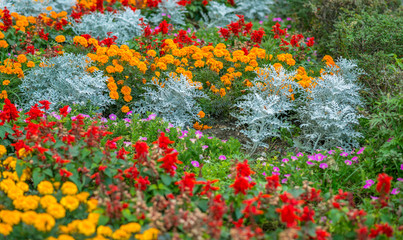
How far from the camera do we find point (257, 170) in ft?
11.6

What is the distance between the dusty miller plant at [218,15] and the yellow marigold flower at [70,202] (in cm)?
532

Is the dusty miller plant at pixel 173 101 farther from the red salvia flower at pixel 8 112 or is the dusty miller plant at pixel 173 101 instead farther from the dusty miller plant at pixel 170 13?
the dusty miller plant at pixel 170 13

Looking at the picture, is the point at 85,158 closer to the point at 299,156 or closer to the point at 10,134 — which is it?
the point at 10,134

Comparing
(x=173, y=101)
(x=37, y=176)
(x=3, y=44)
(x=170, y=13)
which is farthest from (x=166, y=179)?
(x=170, y=13)

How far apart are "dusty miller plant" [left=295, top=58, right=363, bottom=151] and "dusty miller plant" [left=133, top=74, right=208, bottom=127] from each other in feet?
3.70

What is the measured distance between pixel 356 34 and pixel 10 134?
424cm

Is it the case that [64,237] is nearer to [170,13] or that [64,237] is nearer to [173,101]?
[173,101]

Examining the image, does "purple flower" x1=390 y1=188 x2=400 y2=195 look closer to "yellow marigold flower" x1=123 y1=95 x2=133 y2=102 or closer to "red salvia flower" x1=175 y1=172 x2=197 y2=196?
"red salvia flower" x1=175 y1=172 x2=197 y2=196

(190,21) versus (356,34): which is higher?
(356,34)

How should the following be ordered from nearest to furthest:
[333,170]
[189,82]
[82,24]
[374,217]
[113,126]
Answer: [374,217] → [333,170] → [113,126] → [189,82] → [82,24]

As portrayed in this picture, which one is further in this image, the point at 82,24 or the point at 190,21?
the point at 190,21

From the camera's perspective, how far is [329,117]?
3855 millimetres

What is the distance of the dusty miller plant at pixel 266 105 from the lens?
3932 mm


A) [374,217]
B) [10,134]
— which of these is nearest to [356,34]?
[374,217]
